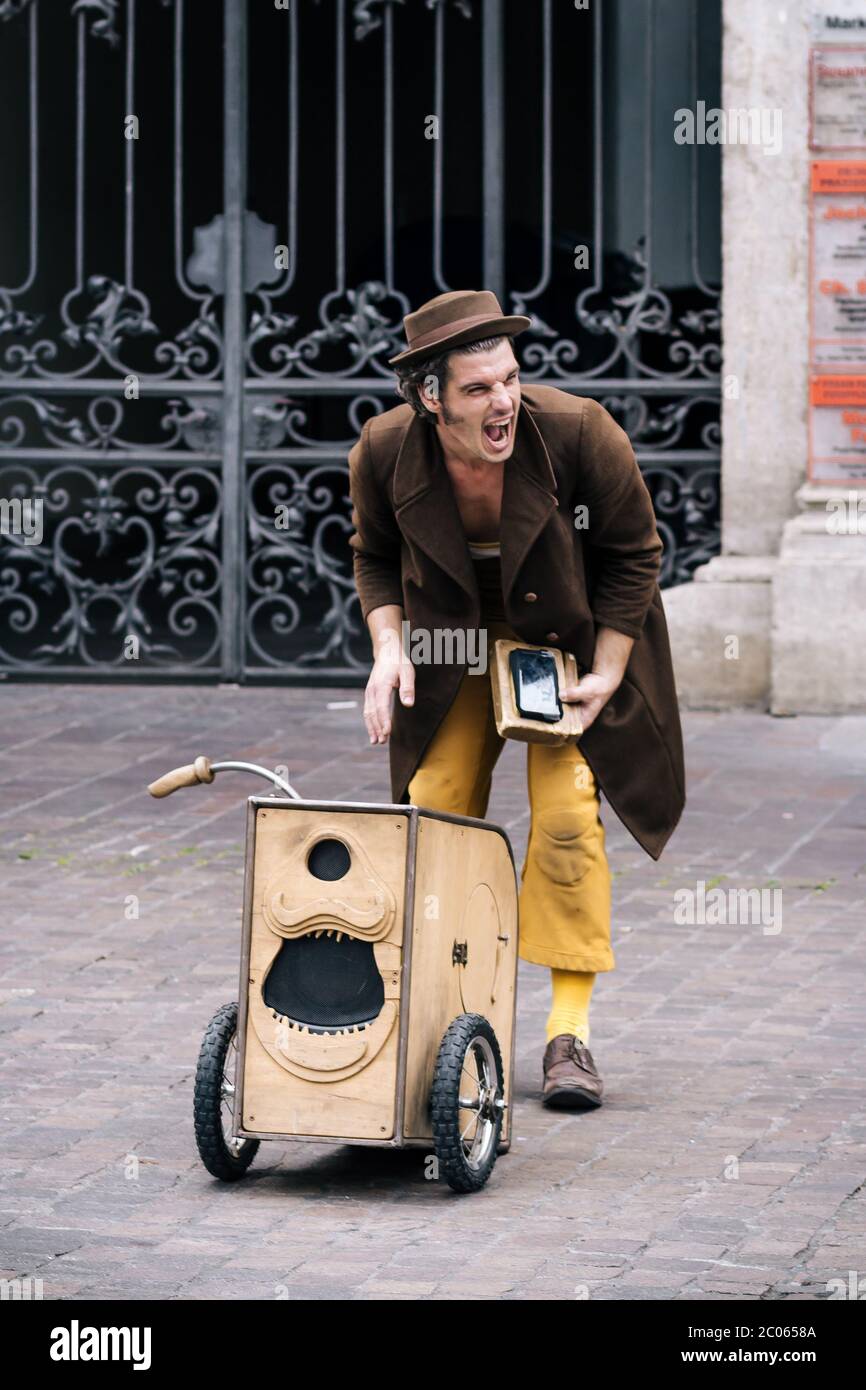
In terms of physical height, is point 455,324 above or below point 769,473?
above

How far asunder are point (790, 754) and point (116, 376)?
349 centimetres

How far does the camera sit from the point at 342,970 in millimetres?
4797

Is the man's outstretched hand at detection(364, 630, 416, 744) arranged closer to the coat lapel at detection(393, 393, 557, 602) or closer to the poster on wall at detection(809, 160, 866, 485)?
the coat lapel at detection(393, 393, 557, 602)

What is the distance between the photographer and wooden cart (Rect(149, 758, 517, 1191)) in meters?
4.73

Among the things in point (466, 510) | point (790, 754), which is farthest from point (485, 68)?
point (466, 510)

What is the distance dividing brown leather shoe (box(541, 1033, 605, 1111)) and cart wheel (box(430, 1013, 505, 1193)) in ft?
1.38

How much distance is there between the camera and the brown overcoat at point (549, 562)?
5215 millimetres

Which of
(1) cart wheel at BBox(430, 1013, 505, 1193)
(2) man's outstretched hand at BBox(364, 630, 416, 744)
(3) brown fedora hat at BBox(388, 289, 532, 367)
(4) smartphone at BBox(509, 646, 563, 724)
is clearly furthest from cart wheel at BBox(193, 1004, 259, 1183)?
(3) brown fedora hat at BBox(388, 289, 532, 367)

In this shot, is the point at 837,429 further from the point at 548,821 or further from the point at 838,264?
the point at 548,821

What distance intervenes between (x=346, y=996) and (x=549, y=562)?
104cm

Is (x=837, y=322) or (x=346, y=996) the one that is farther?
(x=837, y=322)
